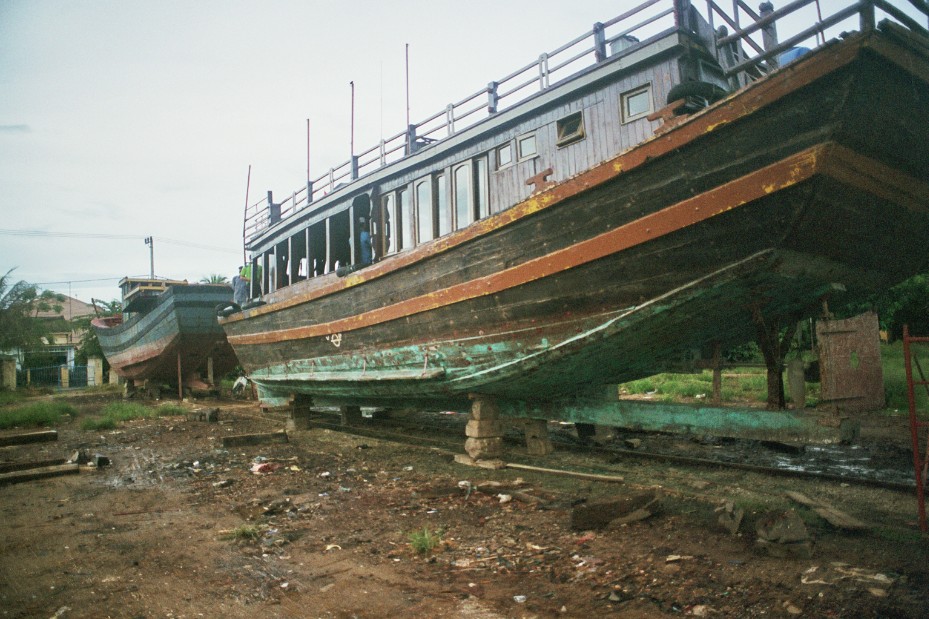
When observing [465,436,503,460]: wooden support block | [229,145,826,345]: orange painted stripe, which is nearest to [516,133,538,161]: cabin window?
[229,145,826,345]: orange painted stripe

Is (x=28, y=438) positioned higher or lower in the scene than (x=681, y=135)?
lower

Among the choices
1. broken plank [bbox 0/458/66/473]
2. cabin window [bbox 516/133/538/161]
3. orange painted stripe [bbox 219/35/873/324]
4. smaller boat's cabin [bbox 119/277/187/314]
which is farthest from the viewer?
smaller boat's cabin [bbox 119/277/187/314]

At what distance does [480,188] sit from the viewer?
6.44 meters

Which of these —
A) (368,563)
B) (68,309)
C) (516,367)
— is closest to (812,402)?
(516,367)

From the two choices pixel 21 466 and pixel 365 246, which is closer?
pixel 21 466

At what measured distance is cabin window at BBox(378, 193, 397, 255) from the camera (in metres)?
7.48

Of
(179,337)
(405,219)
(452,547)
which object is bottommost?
(452,547)

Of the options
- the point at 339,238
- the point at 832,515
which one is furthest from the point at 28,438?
A: the point at 832,515

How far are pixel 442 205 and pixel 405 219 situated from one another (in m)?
0.70

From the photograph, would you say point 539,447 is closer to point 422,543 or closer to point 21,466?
point 422,543

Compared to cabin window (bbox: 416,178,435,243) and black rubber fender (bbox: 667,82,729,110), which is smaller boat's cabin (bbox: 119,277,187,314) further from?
black rubber fender (bbox: 667,82,729,110)

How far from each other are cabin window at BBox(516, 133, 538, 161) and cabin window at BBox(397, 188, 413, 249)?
5.84 feet

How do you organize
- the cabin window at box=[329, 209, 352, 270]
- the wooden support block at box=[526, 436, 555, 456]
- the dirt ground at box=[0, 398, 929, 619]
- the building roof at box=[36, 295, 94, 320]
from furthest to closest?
the building roof at box=[36, 295, 94, 320] → the cabin window at box=[329, 209, 352, 270] → the wooden support block at box=[526, 436, 555, 456] → the dirt ground at box=[0, 398, 929, 619]

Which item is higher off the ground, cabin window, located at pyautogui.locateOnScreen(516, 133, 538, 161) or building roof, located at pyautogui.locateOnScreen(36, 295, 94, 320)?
building roof, located at pyautogui.locateOnScreen(36, 295, 94, 320)
